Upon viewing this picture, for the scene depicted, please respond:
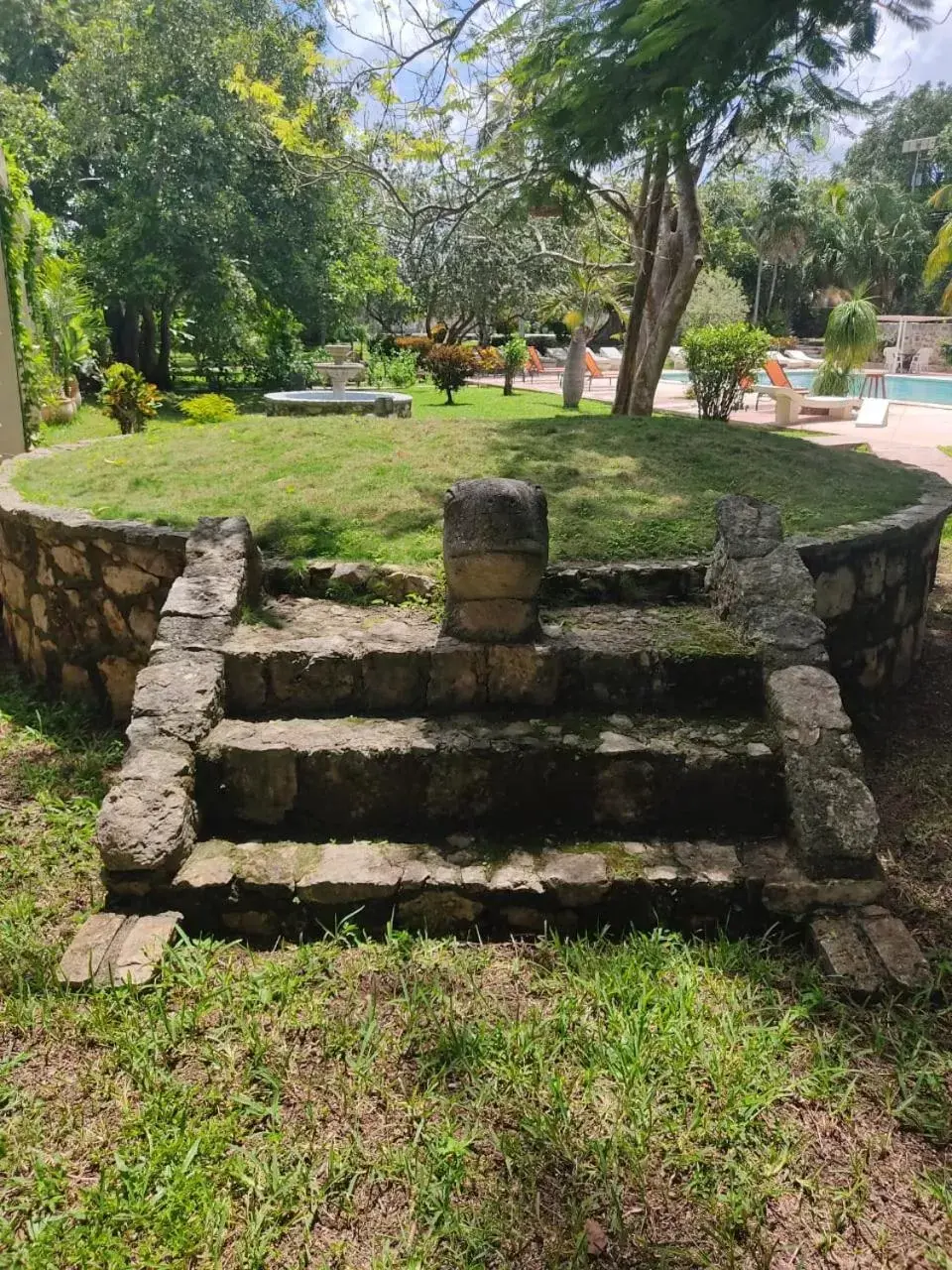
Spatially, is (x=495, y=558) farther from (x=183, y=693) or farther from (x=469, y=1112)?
(x=469, y=1112)

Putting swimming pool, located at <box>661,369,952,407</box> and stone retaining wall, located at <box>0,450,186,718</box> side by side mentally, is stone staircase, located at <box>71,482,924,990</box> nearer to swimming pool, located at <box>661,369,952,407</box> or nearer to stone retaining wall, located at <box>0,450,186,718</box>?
stone retaining wall, located at <box>0,450,186,718</box>

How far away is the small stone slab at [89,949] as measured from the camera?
2.51 meters

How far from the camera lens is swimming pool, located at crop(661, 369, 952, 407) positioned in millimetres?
23370

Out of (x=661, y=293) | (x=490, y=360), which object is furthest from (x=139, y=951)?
(x=490, y=360)

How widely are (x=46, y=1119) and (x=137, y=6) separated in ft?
59.6

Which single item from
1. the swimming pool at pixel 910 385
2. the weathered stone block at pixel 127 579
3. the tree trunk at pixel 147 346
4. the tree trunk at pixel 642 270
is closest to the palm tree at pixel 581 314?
the tree trunk at pixel 642 270

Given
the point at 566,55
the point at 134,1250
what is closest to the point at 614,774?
the point at 134,1250

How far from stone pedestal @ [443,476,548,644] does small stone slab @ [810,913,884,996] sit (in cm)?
139

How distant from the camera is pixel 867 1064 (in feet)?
7.43

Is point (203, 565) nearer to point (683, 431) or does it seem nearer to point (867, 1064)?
point (867, 1064)

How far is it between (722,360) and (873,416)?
16.7 feet

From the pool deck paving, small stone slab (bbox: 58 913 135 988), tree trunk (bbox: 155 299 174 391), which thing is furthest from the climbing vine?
the pool deck paving

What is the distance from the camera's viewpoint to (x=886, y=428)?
15.5 meters

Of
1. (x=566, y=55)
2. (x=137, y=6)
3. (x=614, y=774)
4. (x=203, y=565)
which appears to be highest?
(x=137, y=6)
